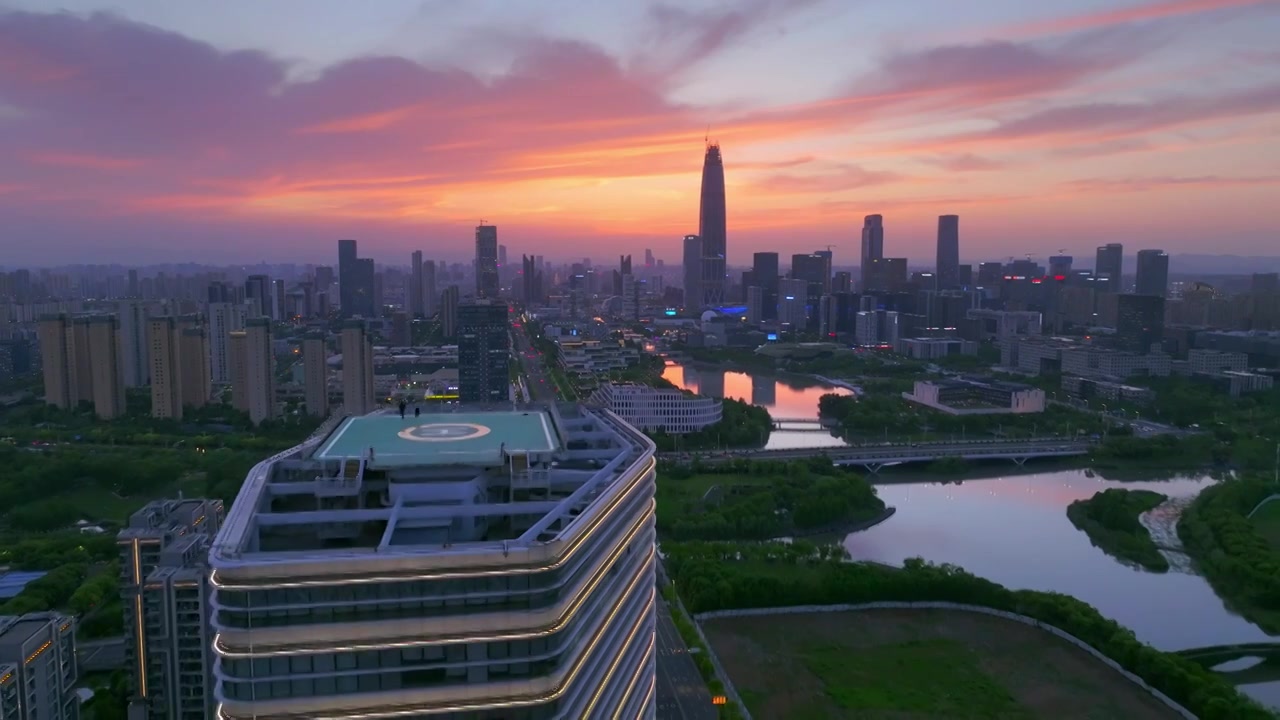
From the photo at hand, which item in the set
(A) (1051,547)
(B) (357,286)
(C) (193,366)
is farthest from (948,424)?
(B) (357,286)

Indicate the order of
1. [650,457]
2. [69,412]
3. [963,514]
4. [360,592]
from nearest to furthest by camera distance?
[360,592] < [650,457] < [963,514] < [69,412]

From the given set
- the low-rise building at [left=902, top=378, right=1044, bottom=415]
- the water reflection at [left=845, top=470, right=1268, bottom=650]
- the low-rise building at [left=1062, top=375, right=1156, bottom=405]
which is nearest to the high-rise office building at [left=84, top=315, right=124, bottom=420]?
the water reflection at [left=845, top=470, right=1268, bottom=650]

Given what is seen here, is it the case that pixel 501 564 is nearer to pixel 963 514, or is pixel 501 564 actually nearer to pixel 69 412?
pixel 963 514

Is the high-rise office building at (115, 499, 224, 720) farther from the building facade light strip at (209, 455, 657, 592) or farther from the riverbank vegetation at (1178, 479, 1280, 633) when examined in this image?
the riverbank vegetation at (1178, 479, 1280, 633)

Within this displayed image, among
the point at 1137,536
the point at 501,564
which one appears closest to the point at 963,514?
the point at 1137,536

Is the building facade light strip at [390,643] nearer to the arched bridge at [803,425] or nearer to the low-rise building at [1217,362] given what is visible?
the arched bridge at [803,425]
